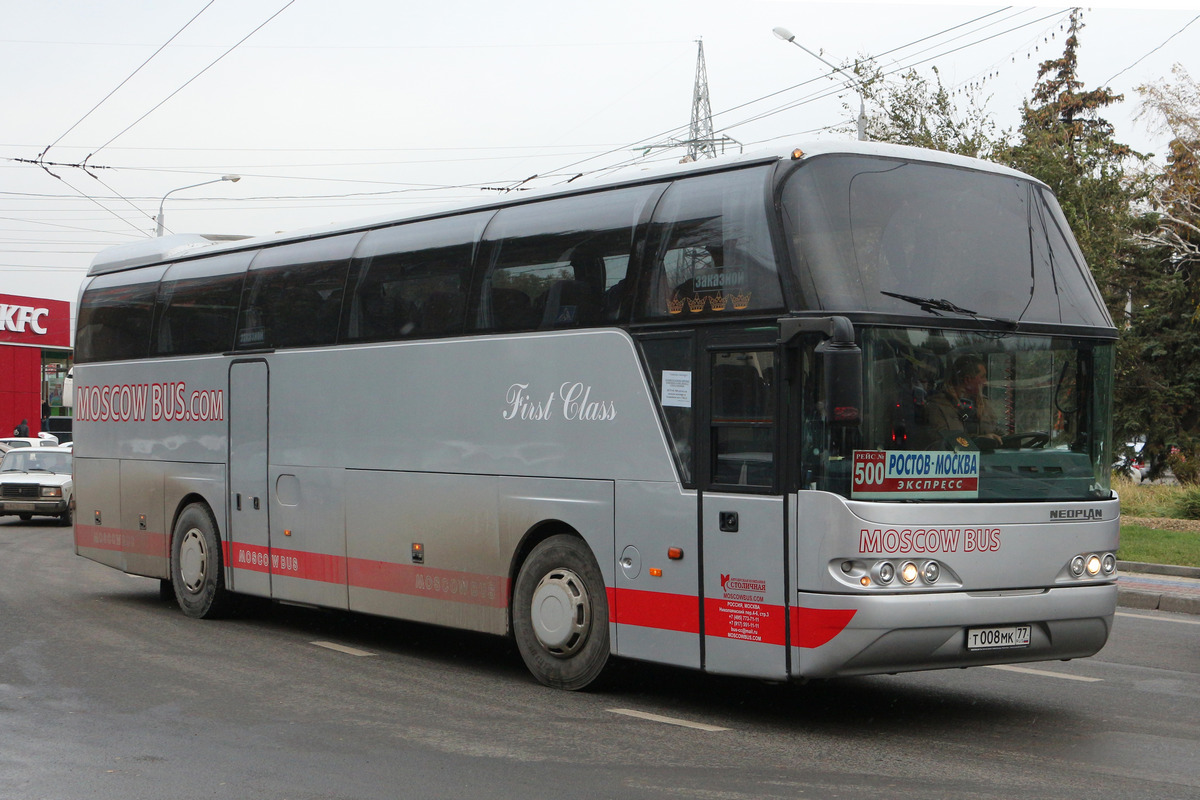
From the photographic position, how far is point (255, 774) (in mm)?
6961

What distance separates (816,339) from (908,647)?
181 cm

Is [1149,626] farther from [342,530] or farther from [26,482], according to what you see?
[26,482]

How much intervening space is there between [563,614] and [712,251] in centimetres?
272

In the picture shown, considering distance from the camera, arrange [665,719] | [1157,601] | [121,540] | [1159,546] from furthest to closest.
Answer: [1159,546]
[121,540]
[1157,601]
[665,719]

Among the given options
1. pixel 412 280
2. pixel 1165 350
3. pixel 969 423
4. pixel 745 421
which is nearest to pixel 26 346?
pixel 1165 350

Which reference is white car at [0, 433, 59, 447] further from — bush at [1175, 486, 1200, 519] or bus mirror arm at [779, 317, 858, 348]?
bus mirror arm at [779, 317, 858, 348]

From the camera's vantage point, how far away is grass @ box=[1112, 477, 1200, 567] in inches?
712

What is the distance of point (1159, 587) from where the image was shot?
51.1 feet

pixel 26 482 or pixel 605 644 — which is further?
pixel 26 482

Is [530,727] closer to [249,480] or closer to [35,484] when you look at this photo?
[249,480]

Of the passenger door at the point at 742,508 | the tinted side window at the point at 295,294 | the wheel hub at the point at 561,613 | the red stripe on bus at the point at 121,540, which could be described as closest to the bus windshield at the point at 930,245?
the passenger door at the point at 742,508

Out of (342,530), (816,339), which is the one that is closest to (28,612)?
(342,530)

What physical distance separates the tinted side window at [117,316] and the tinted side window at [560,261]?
240 inches

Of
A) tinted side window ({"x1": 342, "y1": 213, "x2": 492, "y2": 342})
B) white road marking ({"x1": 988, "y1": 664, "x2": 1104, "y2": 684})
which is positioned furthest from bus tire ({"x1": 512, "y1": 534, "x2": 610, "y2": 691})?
white road marking ({"x1": 988, "y1": 664, "x2": 1104, "y2": 684})
